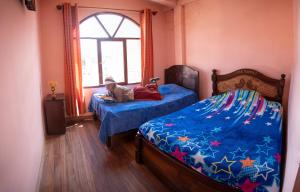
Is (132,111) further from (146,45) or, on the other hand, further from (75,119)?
(146,45)

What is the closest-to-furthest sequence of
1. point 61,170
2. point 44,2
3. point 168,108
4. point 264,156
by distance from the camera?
point 264,156 → point 61,170 → point 168,108 → point 44,2

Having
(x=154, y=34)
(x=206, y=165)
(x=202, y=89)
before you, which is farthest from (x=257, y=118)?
(x=154, y=34)

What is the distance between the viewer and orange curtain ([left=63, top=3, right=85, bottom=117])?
4.34 m

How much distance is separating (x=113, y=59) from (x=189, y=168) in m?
3.58

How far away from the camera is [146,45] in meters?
5.14

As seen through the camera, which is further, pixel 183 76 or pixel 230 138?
pixel 183 76

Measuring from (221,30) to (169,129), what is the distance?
2.37 meters

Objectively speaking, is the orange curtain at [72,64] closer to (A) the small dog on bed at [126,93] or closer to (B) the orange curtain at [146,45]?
(A) the small dog on bed at [126,93]

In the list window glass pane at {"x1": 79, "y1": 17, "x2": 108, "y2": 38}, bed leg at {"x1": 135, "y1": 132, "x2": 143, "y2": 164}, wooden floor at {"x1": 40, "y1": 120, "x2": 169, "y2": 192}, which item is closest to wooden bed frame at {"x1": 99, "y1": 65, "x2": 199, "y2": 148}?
wooden floor at {"x1": 40, "y1": 120, "x2": 169, "y2": 192}

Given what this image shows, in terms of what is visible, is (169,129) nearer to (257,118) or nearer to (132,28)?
(257,118)

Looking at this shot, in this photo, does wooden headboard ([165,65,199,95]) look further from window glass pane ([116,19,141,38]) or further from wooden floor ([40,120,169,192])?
wooden floor ([40,120,169,192])

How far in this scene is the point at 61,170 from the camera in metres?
2.77

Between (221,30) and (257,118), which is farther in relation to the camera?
(221,30)

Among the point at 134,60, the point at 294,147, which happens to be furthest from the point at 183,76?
the point at 294,147
